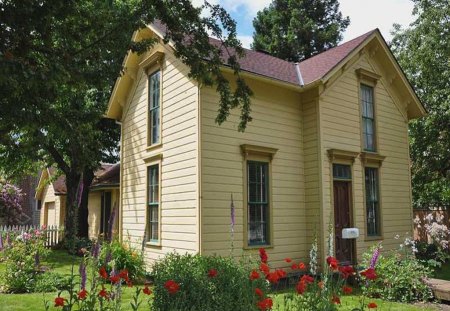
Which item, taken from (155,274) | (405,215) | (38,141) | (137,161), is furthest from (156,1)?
(405,215)

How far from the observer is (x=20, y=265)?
990 centimetres

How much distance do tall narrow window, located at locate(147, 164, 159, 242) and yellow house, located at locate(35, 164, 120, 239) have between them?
398 cm

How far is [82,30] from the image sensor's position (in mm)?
7430

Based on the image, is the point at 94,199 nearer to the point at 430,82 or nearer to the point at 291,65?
the point at 291,65

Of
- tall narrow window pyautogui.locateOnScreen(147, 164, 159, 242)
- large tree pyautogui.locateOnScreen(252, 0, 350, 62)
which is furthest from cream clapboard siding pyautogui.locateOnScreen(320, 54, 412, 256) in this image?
large tree pyautogui.locateOnScreen(252, 0, 350, 62)

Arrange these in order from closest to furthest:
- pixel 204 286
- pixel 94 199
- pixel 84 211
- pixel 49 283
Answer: pixel 204 286 → pixel 49 283 → pixel 84 211 → pixel 94 199

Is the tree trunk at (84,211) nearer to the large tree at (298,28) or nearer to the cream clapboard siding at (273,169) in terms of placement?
the cream clapboard siding at (273,169)

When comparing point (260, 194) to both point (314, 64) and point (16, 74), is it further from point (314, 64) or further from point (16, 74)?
point (16, 74)

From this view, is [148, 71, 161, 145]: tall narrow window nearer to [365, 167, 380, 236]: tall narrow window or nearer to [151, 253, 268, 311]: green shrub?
[365, 167, 380, 236]: tall narrow window

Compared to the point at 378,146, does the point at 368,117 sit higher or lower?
higher

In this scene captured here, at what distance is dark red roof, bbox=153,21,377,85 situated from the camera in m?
11.7

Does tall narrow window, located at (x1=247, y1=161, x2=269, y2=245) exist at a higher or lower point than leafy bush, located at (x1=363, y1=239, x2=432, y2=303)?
higher

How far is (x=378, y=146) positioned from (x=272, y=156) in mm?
4339

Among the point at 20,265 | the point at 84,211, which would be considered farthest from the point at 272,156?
the point at 84,211
